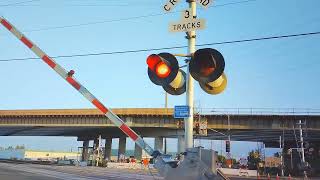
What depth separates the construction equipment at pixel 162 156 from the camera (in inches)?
278

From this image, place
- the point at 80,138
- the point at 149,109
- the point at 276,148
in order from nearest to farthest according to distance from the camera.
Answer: the point at 149,109 < the point at 80,138 < the point at 276,148

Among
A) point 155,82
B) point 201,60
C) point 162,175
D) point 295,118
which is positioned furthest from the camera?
point 295,118

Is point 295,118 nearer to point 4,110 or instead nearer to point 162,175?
point 4,110

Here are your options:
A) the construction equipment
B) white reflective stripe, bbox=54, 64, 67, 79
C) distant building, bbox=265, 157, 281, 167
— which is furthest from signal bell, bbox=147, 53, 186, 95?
distant building, bbox=265, 157, 281, 167

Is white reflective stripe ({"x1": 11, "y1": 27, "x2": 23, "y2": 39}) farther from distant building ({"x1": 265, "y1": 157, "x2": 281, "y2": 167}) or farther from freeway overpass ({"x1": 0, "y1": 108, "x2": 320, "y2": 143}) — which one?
distant building ({"x1": 265, "y1": 157, "x2": 281, "y2": 167})

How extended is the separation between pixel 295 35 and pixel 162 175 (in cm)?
679

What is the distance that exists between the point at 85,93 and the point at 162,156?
2.35 meters

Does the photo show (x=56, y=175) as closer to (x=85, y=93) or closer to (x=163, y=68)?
(x=85, y=93)

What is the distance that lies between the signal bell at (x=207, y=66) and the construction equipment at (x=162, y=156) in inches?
48.8

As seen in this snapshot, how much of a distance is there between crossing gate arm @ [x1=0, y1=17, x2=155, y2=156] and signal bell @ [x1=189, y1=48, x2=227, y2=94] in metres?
2.00

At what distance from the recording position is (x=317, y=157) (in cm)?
8631

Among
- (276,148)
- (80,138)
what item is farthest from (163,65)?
(276,148)

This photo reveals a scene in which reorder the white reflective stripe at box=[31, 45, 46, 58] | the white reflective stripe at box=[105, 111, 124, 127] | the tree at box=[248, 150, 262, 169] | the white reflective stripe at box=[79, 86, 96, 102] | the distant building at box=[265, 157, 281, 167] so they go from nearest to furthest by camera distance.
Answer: the white reflective stripe at box=[105, 111, 124, 127]
the white reflective stripe at box=[79, 86, 96, 102]
the white reflective stripe at box=[31, 45, 46, 58]
the distant building at box=[265, 157, 281, 167]
the tree at box=[248, 150, 262, 169]

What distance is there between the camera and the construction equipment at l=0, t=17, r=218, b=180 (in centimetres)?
706
